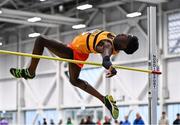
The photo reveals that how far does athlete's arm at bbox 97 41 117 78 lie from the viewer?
6708 mm

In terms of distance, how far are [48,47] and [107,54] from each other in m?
0.94

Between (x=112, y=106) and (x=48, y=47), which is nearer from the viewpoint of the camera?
(x=48, y=47)

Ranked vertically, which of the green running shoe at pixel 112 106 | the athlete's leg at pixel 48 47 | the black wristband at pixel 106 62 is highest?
the athlete's leg at pixel 48 47

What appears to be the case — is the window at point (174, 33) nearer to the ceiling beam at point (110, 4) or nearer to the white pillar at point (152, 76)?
the ceiling beam at point (110, 4)

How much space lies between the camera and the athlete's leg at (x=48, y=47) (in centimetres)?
709

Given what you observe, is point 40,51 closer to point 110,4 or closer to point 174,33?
point 174,33

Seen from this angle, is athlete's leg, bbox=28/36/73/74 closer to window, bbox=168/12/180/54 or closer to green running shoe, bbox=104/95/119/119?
green running shoe, bbox=104/95/119/119

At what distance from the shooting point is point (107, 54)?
6.83 m

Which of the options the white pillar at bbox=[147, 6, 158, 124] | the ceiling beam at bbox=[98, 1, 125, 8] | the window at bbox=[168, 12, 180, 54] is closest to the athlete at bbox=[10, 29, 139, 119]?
the white pillar at bbox=[147, 6, 158, 124]

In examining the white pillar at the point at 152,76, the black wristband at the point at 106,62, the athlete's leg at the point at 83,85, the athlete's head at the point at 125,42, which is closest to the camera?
the black wristband at the point at 106,62

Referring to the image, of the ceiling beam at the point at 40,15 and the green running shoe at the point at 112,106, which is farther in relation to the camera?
the ceiling beam at the point at 40,15

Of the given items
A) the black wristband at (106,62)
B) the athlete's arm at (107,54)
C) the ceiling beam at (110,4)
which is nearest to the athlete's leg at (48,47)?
the athlete's arm at (107,54)

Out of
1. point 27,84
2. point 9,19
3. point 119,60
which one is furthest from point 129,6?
point 27,84

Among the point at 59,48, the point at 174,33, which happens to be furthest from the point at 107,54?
the point at 174,33
